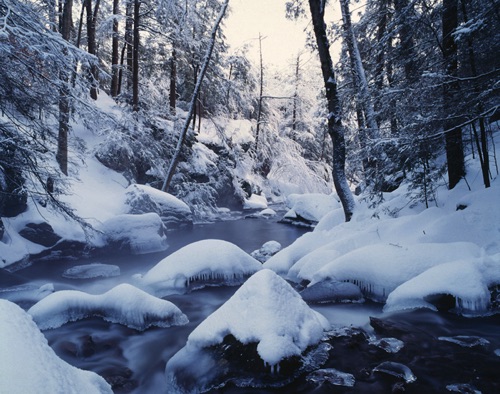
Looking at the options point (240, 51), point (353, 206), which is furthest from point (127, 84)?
point (353, 206)

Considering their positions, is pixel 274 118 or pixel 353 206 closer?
pixel 353 206

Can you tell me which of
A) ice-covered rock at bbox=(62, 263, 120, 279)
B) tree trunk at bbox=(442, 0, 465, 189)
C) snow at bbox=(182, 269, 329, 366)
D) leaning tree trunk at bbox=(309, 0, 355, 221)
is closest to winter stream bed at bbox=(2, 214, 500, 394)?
snow at bbox=(182, 269, 329, 366)

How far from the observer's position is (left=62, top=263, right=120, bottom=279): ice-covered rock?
7020mm

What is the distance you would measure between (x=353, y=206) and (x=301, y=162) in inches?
742

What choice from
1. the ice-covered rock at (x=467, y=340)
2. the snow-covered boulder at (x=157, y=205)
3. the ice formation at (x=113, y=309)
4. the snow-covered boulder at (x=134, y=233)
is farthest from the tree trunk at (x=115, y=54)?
the ice-covered rock at (x=467, y=340)

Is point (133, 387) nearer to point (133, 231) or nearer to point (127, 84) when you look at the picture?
point (133, 231)

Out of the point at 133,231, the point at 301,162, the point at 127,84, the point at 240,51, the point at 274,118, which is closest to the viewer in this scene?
the point at 133,231

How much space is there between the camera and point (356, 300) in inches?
196

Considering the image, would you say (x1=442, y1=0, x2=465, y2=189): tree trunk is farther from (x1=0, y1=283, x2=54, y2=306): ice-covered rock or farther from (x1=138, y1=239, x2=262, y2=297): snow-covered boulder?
(x1=0, y1=283, x2=54, y2=306): ice-covered rock

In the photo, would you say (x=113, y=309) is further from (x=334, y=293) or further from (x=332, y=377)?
(x=334, y=293)

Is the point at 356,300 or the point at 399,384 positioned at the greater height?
the point at 356,300

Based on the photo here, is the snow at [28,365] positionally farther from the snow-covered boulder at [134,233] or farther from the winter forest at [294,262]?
the snow-covered boulder at [134,233]

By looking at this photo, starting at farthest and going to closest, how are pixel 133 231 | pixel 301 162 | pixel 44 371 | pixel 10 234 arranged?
1. pixel 301 162
2. pixel 133 231
3. pixel 10 234
4. pixel 44 371

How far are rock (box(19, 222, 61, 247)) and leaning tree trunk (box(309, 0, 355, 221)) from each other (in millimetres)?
7578
